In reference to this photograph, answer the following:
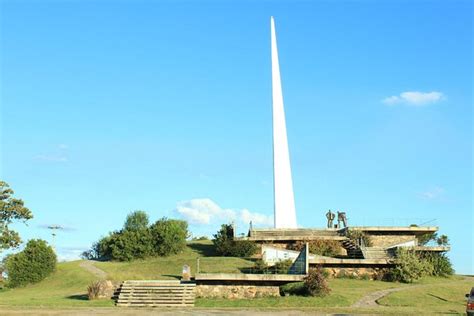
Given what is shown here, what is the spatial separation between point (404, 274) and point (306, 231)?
14012 millimetres

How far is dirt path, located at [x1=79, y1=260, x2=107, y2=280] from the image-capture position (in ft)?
156

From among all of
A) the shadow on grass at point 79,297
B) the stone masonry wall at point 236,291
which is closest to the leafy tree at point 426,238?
the stone masonry wall at point 236,291

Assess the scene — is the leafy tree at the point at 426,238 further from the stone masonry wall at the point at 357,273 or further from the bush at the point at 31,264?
the bush at the point at 31,264

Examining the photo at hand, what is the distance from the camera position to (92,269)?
51.8 meters

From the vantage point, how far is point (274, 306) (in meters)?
31.4

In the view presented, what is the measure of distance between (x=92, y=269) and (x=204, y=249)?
11.5 m

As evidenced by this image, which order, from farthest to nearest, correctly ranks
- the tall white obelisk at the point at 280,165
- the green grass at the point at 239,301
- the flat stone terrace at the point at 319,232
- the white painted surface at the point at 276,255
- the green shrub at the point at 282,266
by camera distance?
the tall white obelisk at the point at 280,165
the flat stone terrace at the point at 319,232
the white painted surface at the point at 276,255
the green shrub at the point at 282,266
the green grass at the point at 239,301

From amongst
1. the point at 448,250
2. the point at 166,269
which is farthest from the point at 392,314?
the point at 166,269

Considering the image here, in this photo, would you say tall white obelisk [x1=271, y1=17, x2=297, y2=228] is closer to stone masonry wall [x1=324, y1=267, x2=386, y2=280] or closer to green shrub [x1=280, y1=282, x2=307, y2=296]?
stone masonry wall [x1=324, y1=267, x2=386, y2=280]

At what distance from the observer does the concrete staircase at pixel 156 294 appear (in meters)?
33.0

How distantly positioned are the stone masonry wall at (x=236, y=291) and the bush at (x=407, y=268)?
11069 mm

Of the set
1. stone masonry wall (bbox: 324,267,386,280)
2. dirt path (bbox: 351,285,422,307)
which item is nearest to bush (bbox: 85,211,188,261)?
stone masonry wall (bbox: 324,267,386,280)

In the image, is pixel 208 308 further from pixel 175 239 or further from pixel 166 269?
pixel 175 239

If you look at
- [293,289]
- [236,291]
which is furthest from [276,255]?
→ [236,291]
